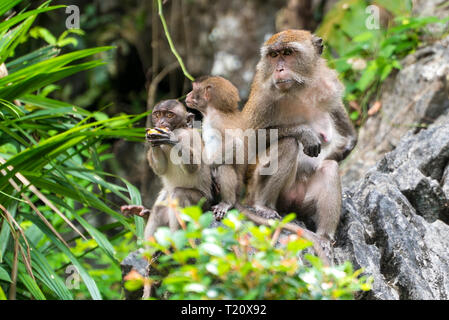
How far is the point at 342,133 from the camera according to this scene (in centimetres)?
489

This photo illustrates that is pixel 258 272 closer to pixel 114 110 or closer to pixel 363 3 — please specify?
pixel 363 3

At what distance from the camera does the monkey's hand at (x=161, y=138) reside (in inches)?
168

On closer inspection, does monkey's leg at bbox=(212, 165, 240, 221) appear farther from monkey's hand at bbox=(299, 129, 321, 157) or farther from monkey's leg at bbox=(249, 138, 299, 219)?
monkey's hand at bbox=(299, 129, 321, 157)

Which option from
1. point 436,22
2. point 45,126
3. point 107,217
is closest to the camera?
point 45,126

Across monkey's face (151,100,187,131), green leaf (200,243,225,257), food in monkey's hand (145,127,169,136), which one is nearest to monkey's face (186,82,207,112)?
monkey's face (151,100,187,131)

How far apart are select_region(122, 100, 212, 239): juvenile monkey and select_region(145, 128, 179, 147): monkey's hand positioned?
0.14ft

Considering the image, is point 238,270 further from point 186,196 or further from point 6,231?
point 6,231

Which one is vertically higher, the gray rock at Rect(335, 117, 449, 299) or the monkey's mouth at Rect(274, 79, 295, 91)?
the monkey's mouth at Rect(274, 79, 295, 91)

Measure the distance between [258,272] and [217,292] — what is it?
17cm

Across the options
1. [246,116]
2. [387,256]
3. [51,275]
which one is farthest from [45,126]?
[387,256]

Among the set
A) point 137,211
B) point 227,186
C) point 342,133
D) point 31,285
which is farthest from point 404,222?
point 31,285

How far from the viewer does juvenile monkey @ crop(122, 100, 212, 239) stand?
447cm

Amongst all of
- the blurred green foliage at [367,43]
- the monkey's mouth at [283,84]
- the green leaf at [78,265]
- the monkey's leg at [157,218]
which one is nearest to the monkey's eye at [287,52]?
the monkey's mouth at [283,84]
